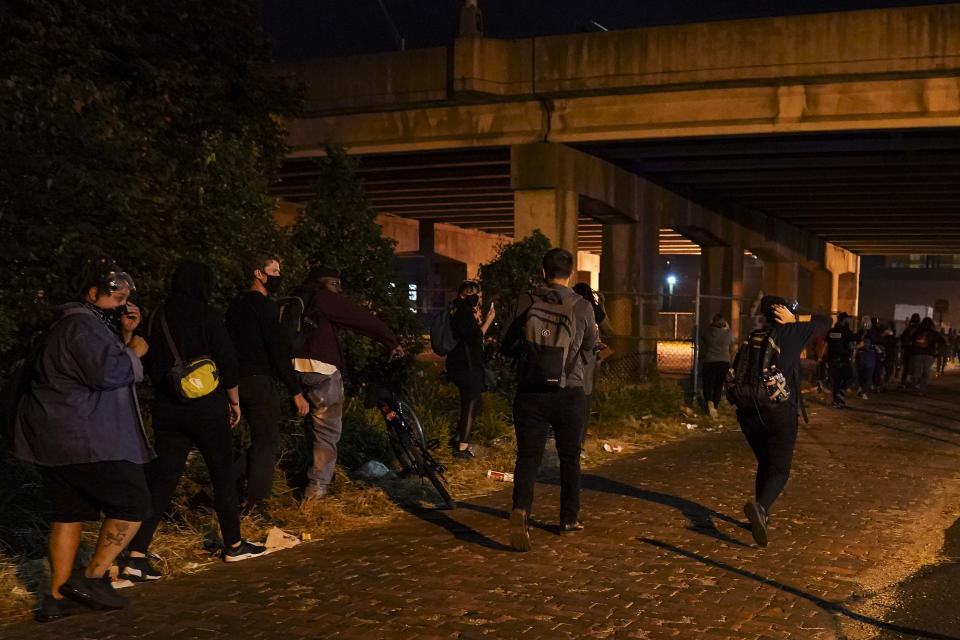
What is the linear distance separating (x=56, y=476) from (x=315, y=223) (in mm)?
5932

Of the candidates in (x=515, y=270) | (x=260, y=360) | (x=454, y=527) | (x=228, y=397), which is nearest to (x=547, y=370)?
(x=454, y=527)

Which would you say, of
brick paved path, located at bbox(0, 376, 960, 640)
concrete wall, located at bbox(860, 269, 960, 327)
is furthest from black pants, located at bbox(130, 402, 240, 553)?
concrete wall, located at bbox(860, 269, 960, 327)

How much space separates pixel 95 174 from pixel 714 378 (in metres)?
9.27

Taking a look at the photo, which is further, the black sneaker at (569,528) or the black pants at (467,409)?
the black pants at (467,409)

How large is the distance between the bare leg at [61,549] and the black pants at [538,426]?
8.80 feet

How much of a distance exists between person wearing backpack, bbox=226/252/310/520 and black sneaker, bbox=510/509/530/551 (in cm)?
154

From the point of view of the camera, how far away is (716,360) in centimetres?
1448

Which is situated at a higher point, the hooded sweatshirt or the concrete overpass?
the concrete overpass

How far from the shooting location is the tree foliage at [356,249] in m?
10.3

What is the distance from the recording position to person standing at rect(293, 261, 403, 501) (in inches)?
279

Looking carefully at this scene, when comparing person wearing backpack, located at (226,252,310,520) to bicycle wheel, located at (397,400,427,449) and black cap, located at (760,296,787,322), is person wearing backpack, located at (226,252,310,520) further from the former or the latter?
black cap, located at (760,296,787,322)

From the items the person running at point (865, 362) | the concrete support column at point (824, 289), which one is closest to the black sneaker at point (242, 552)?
the person running at point (865, 362)

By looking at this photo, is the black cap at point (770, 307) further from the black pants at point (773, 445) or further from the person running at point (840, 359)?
the person running at point (840, 359)

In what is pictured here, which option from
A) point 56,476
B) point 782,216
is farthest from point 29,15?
point 782,216
